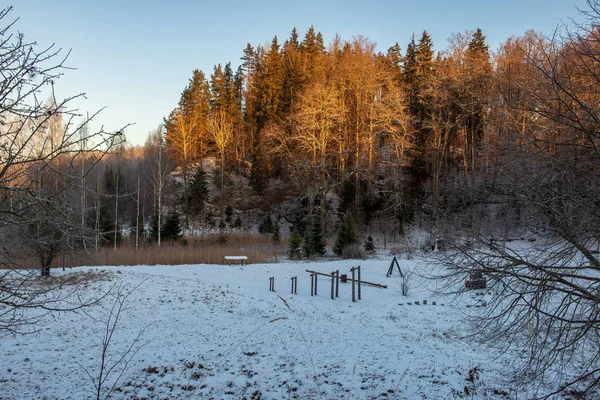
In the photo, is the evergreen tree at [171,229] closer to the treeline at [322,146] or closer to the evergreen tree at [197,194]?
the treeline at [322,146]

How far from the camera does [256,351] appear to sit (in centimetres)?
741

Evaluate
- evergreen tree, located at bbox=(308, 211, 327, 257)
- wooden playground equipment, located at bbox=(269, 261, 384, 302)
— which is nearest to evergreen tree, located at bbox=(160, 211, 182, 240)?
evergreen tree, located at bbox=(308, 211, 327, 257)

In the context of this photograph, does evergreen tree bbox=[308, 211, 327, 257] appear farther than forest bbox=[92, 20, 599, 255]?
No

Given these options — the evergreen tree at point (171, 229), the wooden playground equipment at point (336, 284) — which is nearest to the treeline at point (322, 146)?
the evergreen tree at point (171, 229)

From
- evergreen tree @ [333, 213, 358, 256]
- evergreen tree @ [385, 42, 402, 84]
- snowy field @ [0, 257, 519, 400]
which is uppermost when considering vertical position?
evergreen tree @ [385, 42, 402, 84]

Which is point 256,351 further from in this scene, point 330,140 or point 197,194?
point 197,194

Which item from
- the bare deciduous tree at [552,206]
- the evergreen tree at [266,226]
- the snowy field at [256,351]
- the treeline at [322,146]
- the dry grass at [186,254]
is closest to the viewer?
the bare deciduous tree at [552,206]

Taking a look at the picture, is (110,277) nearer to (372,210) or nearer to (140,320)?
(140,320)

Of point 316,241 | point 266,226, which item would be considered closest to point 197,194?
point 266,226

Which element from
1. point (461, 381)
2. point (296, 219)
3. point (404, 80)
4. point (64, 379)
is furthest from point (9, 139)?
point (404, 80)

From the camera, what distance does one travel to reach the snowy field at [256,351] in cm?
565

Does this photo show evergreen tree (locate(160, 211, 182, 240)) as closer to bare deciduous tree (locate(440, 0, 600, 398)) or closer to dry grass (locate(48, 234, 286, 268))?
dry grass (locate(48, 234, 286, 268))

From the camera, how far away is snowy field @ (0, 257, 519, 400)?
565 cm

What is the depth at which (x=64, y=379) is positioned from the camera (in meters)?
5.96
